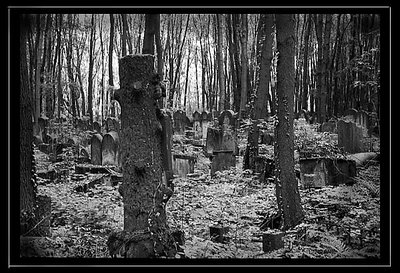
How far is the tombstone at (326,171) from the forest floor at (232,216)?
143 mm

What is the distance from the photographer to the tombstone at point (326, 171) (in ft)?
18.0

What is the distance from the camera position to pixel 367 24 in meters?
4.61

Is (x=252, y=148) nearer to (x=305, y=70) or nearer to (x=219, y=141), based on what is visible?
(x=219, y=141)

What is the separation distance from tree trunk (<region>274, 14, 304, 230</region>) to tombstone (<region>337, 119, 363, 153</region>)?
8.51 feet

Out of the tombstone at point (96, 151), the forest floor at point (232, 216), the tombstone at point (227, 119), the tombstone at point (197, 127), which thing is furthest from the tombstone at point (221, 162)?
the tombstone at point (197, 127)

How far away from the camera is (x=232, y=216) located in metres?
5.04

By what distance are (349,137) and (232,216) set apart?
296 cm

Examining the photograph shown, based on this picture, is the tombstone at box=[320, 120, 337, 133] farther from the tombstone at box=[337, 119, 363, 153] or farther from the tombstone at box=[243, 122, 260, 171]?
the tombstone at box=[243, 122, 260, 171]

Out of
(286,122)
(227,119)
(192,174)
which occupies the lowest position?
(192,174)

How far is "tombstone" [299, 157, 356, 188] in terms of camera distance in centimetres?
548

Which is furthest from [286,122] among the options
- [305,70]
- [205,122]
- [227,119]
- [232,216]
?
[305,70]

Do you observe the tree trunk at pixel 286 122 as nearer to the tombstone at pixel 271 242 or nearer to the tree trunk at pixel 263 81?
the tombstone at pixel 271 242
